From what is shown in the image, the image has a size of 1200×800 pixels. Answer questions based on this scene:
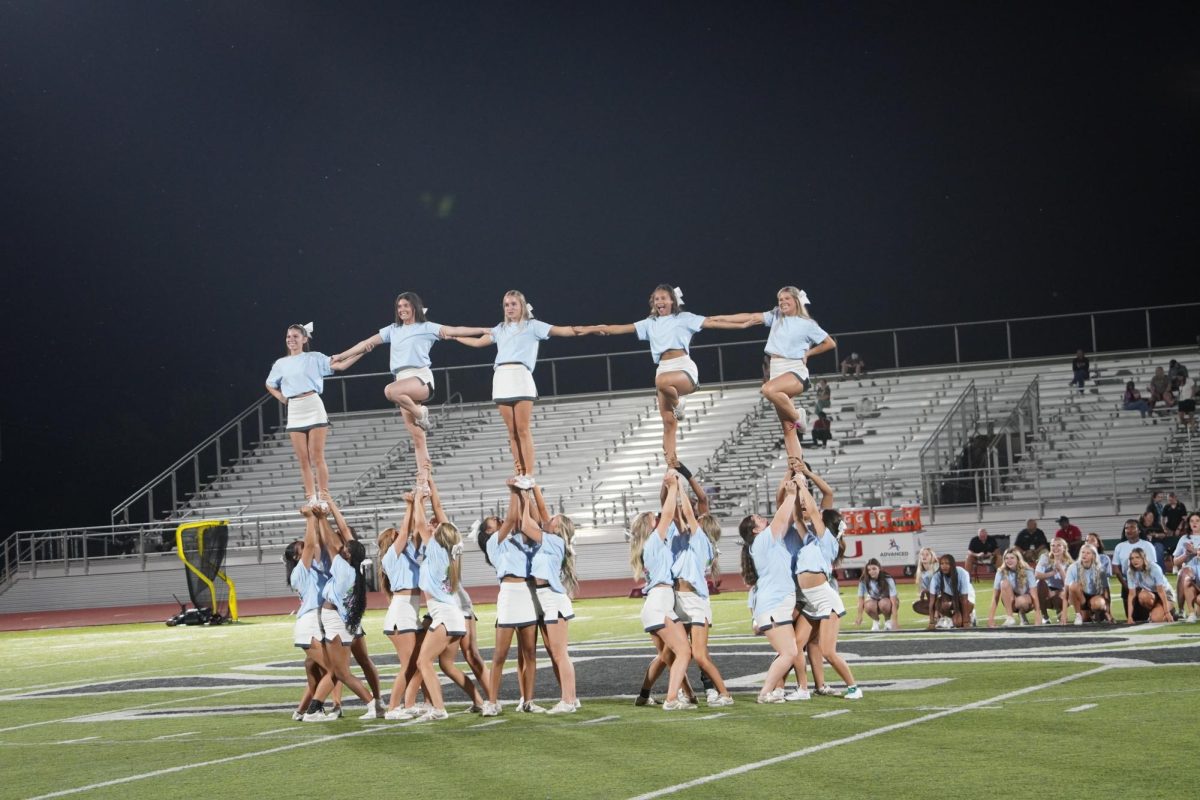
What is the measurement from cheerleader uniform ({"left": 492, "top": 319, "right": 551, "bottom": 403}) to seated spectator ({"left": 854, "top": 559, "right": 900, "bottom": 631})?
7.79 metres

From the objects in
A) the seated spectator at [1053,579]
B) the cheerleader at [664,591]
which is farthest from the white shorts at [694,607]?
the seated spectator at [1053,579]

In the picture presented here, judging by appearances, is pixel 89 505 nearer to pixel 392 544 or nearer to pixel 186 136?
pixel 186 136

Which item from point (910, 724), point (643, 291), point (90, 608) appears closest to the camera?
point (910, 724)

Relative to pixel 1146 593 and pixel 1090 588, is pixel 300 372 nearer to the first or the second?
pixel 1090 588

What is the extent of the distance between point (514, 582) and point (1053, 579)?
8933 mm

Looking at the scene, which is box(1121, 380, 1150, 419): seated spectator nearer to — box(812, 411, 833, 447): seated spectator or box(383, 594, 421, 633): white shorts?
box(812, 411, 833, 447): seated spectator

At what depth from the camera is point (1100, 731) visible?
8117mm

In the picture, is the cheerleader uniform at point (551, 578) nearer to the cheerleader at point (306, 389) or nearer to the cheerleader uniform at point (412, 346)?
the cheerleader uniform at point (412, 346)

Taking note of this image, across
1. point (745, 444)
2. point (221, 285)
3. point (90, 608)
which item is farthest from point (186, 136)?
point (745, 444)

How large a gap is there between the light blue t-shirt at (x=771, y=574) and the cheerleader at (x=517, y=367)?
1791 millimetres

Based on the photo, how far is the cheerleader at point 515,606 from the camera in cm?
1038

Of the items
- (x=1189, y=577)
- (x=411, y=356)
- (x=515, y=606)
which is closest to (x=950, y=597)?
(x=1189, y=577)

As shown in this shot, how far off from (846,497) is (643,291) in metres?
9.19

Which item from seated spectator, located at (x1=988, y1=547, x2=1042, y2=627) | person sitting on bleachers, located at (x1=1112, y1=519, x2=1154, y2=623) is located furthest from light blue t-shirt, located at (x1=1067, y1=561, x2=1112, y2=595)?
seated spectator, located at (x1=988, y1=547, x2=1042, y2=627)
